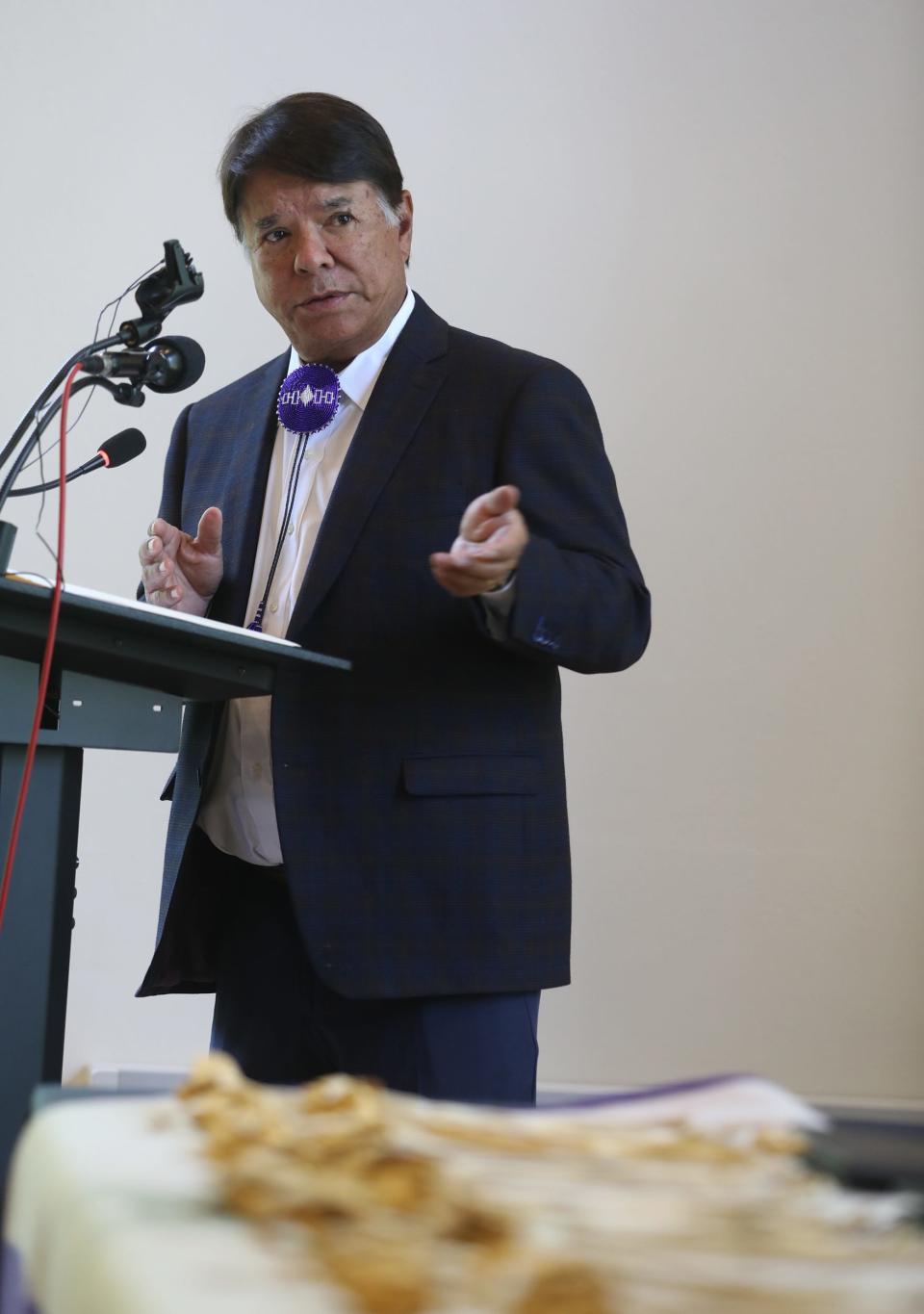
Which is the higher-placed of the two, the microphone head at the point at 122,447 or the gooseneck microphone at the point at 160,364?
the gooseneck microphone at the point at 160,364

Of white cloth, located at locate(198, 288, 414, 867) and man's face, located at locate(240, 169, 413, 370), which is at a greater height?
man's face, located at locate(240, 169, 413, 370)

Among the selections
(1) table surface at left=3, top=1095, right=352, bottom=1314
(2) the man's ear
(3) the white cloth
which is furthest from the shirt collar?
(1) table surface at left=3, top=1095, right=352, bottom=1314

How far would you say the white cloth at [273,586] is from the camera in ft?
5.45

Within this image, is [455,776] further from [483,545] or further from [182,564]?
[182,564]

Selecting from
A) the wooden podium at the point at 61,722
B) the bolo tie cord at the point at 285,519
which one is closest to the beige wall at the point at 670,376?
the bolo tie cord at the point at 285,519

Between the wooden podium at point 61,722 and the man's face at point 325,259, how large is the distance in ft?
1.99

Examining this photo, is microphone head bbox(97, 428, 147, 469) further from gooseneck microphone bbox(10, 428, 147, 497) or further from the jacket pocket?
the jacket pocket

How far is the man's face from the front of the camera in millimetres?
1790

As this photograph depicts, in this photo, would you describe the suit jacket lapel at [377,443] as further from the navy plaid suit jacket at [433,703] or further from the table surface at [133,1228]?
the table surface at [133,1228]

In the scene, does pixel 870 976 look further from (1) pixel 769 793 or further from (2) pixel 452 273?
(2) pixel 452 273

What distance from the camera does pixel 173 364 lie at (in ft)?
4.90

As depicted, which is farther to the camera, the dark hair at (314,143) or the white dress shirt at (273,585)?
→ the dark hair at (314,143)

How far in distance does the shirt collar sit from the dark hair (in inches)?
7.0

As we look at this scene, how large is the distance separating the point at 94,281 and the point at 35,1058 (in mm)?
2395
